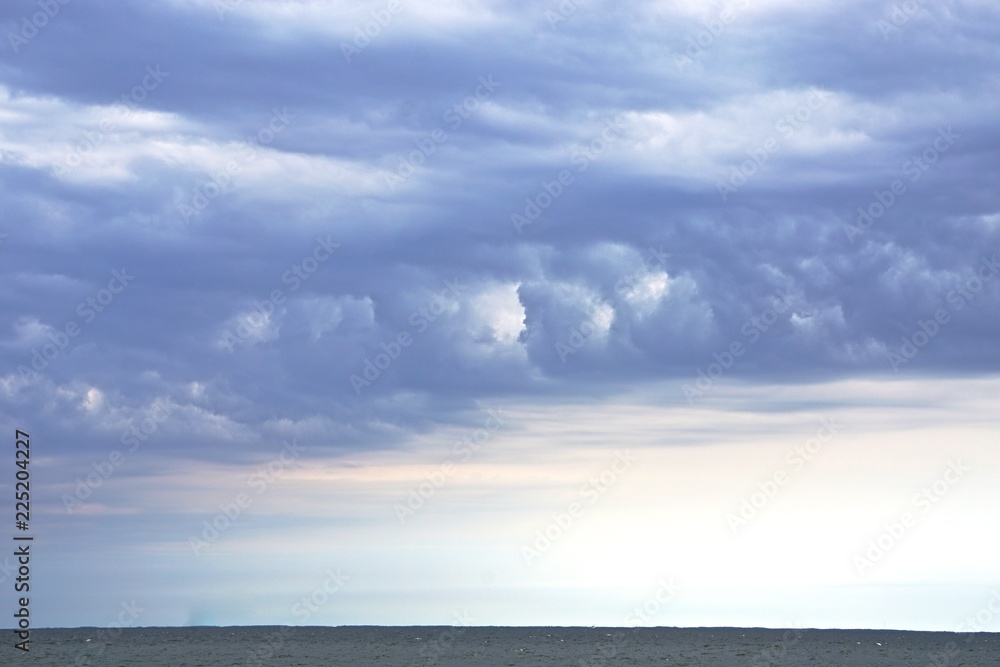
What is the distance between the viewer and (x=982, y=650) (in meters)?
131

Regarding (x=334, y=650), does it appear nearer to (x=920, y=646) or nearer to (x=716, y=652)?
(x=716, y=652)

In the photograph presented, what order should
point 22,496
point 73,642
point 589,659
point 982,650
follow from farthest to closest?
point 73,642 < point 982,650 < point 589,659 < point 22,496

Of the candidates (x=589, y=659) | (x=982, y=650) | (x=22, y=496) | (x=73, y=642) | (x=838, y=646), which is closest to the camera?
(x=22, y=496)

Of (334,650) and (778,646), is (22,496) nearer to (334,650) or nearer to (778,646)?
(334,650)

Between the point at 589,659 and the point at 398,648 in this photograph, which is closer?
the point at 589,659

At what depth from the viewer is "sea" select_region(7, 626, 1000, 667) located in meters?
113

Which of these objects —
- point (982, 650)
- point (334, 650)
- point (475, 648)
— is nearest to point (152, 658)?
point (334, 650)

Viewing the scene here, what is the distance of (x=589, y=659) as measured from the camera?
391 ft

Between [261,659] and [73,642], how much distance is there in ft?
164

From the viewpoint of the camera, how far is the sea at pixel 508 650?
11338 cm

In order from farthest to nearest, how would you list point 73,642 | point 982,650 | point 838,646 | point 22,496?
1. point 73,642
2. point 838,646
3. point 982,650
4. point 22,496

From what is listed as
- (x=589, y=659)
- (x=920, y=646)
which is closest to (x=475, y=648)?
(x=589, y=659)

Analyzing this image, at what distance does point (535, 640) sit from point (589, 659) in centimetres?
5044

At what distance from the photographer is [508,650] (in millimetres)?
134250
